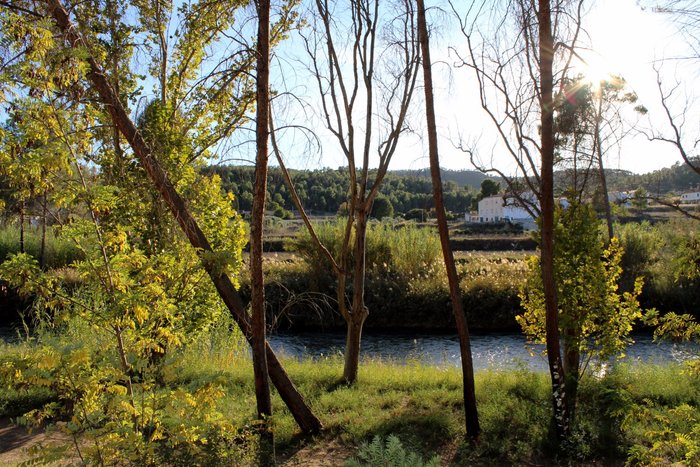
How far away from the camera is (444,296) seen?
61.8ft

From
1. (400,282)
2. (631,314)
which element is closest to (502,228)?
(400,282)

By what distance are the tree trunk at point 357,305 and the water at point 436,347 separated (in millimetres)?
4409

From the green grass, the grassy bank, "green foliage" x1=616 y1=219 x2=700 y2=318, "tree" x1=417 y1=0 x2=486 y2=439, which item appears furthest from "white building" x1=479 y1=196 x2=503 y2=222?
"tree" x1=417 y1=0 x2=486 y2=439

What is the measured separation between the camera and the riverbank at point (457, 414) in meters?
5.61

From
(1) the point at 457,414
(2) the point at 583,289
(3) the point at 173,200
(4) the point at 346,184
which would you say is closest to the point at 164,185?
(3) the point at 173,200

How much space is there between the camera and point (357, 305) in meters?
7.84

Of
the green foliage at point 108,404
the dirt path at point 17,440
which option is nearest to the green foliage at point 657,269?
the green foliage at point 108,404

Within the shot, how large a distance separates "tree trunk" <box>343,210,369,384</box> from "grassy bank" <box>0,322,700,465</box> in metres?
0.32

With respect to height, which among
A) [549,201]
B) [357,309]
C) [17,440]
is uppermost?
[549,201]

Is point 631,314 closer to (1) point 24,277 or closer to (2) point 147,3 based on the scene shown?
(1) point 24,277

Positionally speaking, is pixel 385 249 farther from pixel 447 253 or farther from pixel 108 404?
pixel 108 404

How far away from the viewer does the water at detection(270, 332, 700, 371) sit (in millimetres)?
12844

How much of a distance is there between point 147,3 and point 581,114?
5953 mm

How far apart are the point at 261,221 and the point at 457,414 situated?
136 inches
